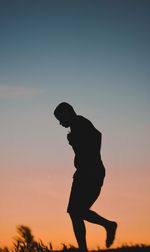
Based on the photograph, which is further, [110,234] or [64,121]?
[64,121]

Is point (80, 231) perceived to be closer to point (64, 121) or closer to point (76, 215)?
point (76, 215)

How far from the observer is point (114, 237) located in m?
5.61

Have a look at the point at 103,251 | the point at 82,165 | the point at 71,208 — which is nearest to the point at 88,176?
the point at 82,165

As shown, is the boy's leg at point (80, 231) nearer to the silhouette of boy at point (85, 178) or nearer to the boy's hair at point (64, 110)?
the silhouette of boy at point (85, 178)

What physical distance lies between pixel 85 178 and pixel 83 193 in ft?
0.76

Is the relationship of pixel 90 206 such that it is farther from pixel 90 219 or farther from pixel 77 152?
pixel 77 152

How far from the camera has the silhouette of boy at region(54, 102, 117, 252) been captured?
5535 mm

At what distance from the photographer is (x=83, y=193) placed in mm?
5582

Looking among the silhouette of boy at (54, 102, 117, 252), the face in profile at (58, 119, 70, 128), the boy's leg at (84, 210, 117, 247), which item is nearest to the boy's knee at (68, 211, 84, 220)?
the silhouette of boy at (54, 102, 117, 252)

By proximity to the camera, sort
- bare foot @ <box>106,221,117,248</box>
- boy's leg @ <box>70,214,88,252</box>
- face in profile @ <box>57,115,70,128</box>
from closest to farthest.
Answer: boy's leg @ <box>70,214,88,252</box>
bare foot @ <box>106,221,117,248</box>
face in profile @ <box>57,115,70,128</box>

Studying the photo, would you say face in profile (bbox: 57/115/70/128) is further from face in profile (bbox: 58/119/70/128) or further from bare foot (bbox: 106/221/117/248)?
bare foot (bbox: 106/221/117/248)

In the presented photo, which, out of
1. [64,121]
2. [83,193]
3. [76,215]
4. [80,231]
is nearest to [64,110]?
[64,121]

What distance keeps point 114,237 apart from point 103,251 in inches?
30.0

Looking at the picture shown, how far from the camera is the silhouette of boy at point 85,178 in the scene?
18.2ft
